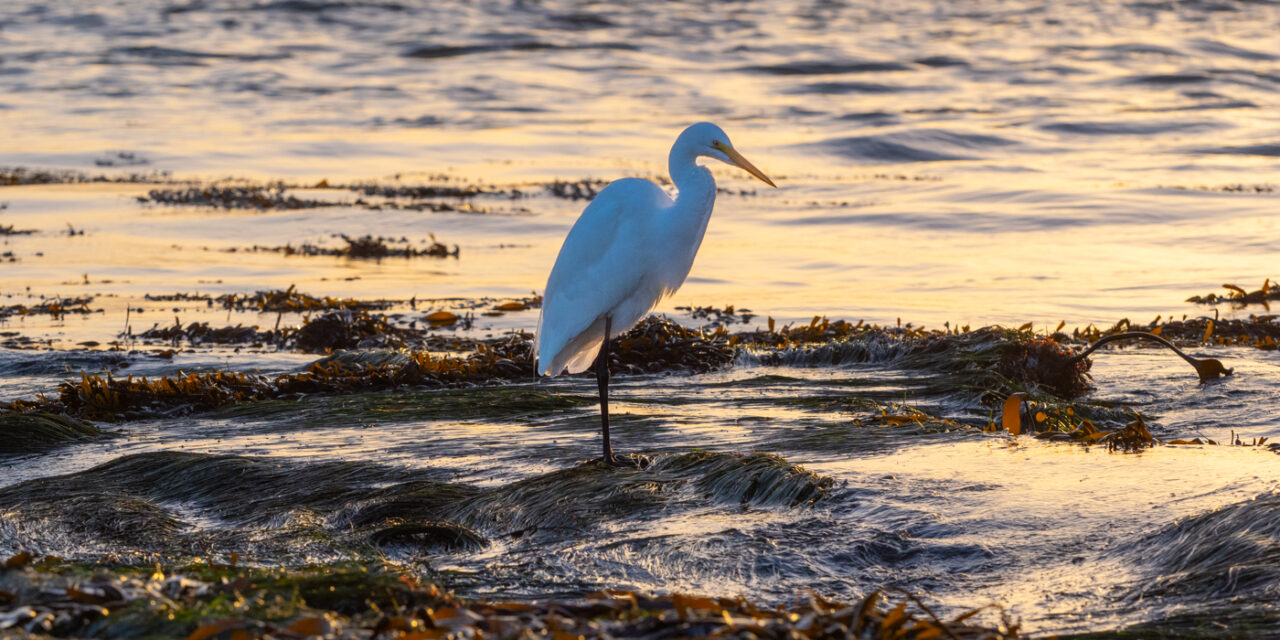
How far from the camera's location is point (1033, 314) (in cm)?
1023

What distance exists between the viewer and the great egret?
5.91 meters

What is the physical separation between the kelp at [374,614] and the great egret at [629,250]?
2534 millimetres

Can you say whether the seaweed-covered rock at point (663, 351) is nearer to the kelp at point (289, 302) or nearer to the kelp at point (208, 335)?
the kelp at point (208, 335)

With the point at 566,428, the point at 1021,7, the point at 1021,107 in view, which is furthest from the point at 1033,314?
the point at 1021,7

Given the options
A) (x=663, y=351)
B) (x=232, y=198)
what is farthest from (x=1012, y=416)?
(x=232, y=198)

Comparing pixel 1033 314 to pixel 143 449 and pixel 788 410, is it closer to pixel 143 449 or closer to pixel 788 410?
pixel 788 410

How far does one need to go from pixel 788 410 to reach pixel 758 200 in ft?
34.1

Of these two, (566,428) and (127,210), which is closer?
(566,428)

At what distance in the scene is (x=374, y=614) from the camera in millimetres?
3127

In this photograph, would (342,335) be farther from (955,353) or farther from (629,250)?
(955,353)

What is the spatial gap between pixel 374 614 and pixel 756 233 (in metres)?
11.6

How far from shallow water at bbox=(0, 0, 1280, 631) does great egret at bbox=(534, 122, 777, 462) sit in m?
0.56

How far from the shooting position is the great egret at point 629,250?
591cm

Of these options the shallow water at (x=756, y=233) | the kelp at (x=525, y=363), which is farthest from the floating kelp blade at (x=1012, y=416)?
the kelp at (x=525, y=363)
